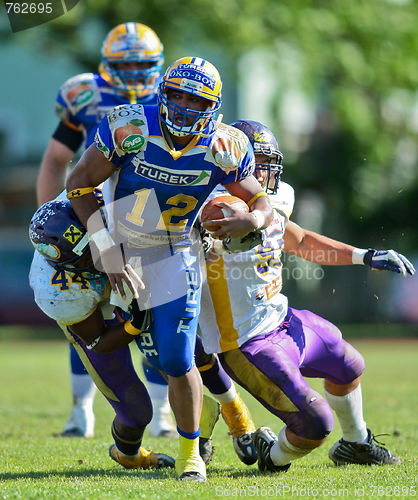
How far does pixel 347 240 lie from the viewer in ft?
62.8

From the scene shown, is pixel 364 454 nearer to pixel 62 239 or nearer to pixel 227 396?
pixel 227 396

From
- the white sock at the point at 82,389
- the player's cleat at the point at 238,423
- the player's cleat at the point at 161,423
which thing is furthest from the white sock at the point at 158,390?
the player's cleat at the point at 238,423

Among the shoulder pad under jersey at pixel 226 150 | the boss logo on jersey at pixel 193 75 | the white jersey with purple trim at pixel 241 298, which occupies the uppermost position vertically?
the boss logo on jersey at pixel 193 75

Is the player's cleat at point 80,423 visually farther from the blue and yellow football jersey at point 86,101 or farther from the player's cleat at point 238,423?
the blue and yellow football jersey at point 86,101

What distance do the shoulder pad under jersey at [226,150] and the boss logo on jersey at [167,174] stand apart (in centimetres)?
9

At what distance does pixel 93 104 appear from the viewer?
6125 millimetres

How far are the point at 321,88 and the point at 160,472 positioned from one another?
18.2 meters

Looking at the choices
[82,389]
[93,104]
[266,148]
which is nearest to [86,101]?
[93,104]

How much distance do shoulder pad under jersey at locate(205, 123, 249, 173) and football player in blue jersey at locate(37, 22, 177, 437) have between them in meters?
2.06

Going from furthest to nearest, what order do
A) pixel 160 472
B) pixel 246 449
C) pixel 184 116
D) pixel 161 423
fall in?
pixel 161 423, pixel 246 449, pixel 160 472, pixel 184 116

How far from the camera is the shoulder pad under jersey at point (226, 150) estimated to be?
161 inches

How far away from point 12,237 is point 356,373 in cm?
1766

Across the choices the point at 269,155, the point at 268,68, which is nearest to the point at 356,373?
the point at 269,155

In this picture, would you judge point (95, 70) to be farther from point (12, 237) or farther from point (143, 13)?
point (12, 237)
